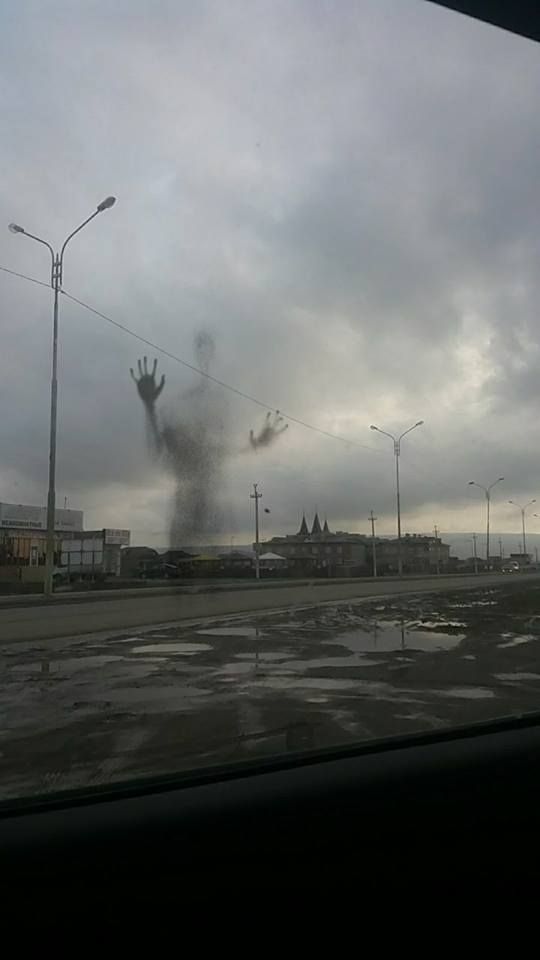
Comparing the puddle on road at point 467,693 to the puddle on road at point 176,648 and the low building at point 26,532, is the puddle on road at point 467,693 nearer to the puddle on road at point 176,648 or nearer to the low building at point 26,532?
the puddle on road at point 176,648

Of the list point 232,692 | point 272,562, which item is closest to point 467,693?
point 232,692

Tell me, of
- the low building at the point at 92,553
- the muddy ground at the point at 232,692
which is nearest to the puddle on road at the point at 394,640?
A: the muddy ground at the point at 232,692

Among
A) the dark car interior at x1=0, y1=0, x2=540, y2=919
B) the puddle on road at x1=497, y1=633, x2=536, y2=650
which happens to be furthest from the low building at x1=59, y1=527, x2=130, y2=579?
the dark car interior at x1=0, y1=0, x2=540, y2=919

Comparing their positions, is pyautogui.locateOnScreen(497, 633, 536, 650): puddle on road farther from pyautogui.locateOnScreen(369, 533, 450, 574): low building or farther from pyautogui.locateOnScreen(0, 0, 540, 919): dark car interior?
pyautogui.locateOnScreen(369, 533, 450, 574): low building

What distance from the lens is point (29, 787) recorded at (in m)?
3.68

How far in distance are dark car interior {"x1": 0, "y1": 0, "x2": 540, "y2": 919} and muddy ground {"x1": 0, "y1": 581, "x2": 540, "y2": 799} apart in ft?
1.81

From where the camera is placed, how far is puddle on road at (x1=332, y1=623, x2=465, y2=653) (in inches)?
505

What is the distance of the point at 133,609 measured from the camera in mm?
19938

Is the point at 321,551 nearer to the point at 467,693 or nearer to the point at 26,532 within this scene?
the point at 26,532

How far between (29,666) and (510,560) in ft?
270

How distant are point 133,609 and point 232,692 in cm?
1226

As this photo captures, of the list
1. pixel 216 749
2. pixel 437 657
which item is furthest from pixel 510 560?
pixel 216 749

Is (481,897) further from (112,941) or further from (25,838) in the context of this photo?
(25,838)

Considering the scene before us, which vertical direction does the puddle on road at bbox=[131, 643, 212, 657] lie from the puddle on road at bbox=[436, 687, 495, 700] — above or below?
below
